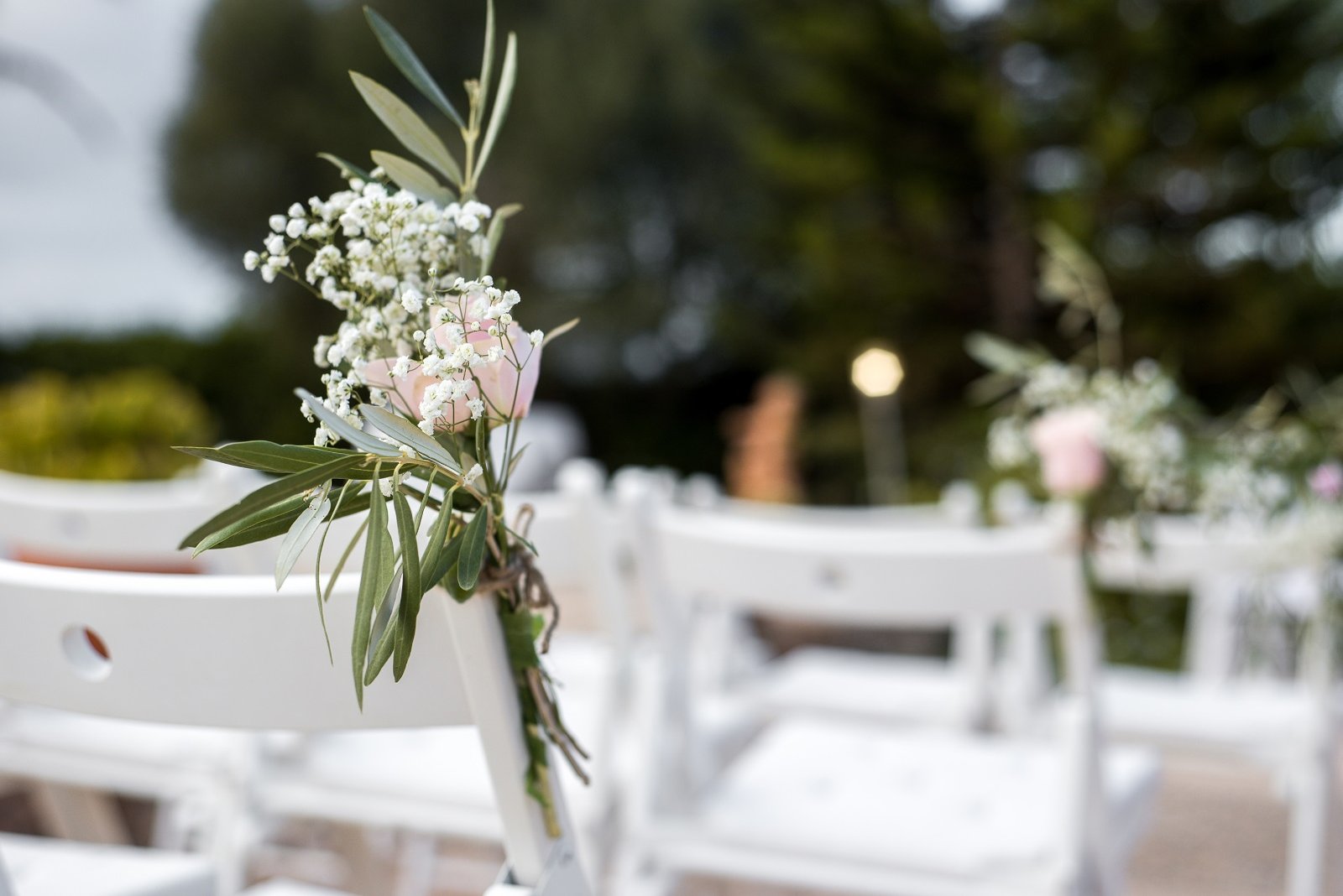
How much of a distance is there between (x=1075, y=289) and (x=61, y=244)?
7.68m

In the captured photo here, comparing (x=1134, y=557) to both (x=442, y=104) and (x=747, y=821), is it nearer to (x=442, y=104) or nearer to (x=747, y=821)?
(x=747, y=821)

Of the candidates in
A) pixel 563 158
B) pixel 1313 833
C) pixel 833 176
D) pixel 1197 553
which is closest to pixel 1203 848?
pixel 1313 833

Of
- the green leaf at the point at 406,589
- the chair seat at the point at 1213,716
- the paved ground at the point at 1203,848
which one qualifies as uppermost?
the green leaf at the point at 406,589

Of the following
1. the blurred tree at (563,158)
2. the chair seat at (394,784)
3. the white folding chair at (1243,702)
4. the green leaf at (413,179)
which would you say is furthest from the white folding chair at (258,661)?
the blurred tree at (563,158)

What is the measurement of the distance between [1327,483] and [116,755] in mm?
1486

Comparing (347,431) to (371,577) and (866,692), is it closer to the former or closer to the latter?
(371,577)

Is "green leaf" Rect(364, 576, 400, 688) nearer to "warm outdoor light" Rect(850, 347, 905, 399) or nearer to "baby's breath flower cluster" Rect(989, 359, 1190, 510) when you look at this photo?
"baby's breath flower cluster" Rect(989, 359, 1190, 510)

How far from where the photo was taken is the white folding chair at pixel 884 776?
998mm

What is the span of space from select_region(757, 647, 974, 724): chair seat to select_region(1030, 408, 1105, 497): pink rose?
0.58 metres

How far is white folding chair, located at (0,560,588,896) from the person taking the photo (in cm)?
61

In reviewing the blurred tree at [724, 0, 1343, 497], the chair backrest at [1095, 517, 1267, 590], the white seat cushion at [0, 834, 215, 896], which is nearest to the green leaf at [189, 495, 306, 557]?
the white seat cushion at [0, 834, 215, 896]

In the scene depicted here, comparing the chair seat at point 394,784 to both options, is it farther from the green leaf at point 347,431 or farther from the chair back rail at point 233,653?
the green leaf at point 347,431

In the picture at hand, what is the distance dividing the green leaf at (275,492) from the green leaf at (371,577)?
22 millimetres

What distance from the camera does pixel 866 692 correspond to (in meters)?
1.78
